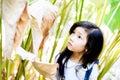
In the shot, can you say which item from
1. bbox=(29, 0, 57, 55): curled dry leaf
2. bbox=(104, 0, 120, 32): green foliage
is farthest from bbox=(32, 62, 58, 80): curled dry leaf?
bbox=(104, 0, 120, 32): green foliage

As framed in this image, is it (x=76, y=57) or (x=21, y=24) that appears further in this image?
(x=76, y=57)

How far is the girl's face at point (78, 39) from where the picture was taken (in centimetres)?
71

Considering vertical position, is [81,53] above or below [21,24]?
below

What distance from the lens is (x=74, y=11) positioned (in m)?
0.73

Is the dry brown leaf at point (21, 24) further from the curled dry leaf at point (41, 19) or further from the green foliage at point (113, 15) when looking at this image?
the green foliage at point (113, 15)

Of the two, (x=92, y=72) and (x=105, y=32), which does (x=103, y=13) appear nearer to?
(x=105, y=32)

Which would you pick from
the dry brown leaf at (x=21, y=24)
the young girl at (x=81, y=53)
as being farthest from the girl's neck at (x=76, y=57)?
the dry brown leaf at (x=21, y=24)

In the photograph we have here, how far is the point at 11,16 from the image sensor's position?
19.5 inches

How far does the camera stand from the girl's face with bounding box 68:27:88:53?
27.8 inches

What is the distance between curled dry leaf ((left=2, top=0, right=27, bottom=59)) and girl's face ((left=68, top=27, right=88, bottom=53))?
231 mm

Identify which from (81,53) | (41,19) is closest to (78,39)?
(81,53)

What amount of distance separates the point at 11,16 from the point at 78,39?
0.25m

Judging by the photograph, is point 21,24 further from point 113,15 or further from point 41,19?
point 113,15

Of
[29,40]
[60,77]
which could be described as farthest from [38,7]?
[60,77]
